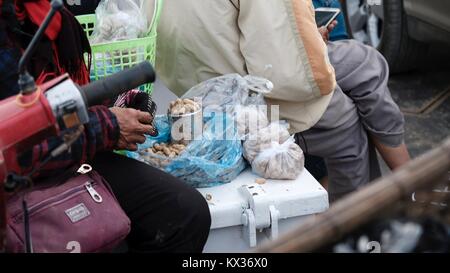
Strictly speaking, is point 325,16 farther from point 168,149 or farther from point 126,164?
point 126,164

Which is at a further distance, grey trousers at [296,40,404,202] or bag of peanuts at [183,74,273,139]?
grey trousers at [296,40,404,202]

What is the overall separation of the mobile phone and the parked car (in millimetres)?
1006

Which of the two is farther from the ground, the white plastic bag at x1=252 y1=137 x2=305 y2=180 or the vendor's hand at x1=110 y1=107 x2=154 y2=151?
the vendor's hand at x1=110 y1=107 x2=154 y2=151

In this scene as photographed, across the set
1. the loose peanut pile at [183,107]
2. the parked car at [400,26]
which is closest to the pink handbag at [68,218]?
the loose peanut pile at [183,107]

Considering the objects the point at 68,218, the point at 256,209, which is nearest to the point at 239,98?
the point at 256,209

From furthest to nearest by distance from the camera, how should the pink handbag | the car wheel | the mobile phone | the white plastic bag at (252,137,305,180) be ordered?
the car wheel
the mobile phone
the white plastic bag at (252,137,305,180)
the pink handbag

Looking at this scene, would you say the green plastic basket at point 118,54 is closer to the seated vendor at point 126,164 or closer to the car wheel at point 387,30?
the seated vendor at point 126,164

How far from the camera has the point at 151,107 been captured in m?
2.01

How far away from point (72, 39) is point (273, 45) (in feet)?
2.63

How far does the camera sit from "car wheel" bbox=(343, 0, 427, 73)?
411 cm

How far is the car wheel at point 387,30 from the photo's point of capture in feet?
13.5

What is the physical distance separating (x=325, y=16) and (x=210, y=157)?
1.09m

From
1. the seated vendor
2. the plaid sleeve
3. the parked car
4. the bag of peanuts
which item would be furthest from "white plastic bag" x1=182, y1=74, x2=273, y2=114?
the parked car

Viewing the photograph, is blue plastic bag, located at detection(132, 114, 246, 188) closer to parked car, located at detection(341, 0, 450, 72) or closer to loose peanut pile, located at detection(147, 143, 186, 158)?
loose peanut pile, located at detection(147, 143, 186, 158)
